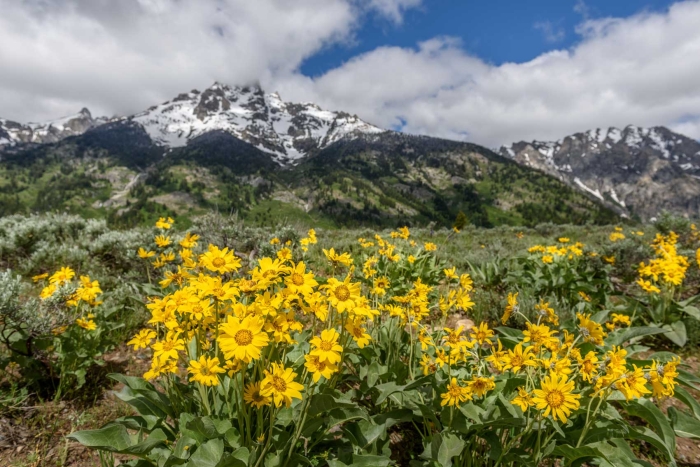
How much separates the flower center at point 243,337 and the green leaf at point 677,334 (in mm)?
5137

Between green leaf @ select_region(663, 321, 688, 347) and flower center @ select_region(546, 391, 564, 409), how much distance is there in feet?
12.3

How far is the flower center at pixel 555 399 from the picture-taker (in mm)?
1729

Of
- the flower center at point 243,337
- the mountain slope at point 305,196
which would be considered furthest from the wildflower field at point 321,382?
the mountain slope at point 305,196

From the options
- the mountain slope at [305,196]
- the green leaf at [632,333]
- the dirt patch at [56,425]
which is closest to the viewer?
the dirt patch at [56,425]

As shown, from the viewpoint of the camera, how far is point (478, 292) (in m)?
5.77

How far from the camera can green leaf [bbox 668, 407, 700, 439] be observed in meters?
2.53

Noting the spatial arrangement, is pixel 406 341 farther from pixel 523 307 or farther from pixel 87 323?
pixel 87 323

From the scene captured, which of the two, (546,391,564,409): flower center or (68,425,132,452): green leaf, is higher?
(546,391,564,409): flower center

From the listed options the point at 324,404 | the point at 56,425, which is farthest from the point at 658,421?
the point at 56,425

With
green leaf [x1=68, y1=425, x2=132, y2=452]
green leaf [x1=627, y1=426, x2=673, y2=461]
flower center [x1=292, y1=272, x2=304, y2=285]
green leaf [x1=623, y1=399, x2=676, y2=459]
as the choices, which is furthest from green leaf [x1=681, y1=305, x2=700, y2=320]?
green leaf [x1=68, y1=425, x2=132, y2=452]

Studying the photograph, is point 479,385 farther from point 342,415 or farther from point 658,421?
point 658,421

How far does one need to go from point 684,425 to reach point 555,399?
1.84m

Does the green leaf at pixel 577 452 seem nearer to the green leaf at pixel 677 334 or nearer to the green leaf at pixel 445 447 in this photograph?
the green leaf at pixel 445 447

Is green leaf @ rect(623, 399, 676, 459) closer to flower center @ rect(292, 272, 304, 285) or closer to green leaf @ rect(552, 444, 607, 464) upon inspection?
green leaf @ rect(552, 444, 607, 464)
